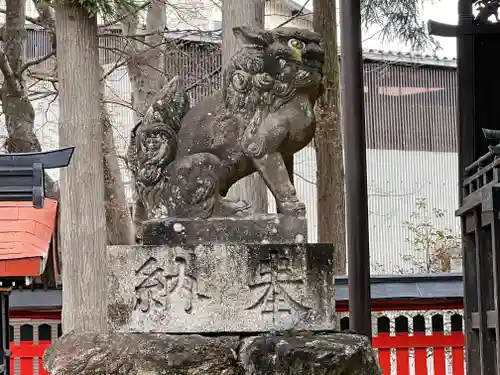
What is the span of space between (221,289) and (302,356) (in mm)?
583

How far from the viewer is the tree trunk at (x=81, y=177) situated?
8.37 meters

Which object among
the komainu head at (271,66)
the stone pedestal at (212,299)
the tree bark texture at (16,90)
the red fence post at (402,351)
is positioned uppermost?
the tree bark texture at (16,90)

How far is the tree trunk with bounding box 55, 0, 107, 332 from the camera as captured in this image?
8367 millimetres

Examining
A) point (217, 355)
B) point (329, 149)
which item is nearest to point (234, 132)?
point (217, 355)

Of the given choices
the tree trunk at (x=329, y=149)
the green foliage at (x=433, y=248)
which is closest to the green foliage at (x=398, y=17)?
the tree trunk at (x=329, y=149)

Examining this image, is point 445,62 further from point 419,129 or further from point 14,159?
point 14,159

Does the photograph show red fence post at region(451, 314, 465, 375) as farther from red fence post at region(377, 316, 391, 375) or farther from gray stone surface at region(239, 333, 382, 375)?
gray stone surface at region(239, 333, 382, 375)

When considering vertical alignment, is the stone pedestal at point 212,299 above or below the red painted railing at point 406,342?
above

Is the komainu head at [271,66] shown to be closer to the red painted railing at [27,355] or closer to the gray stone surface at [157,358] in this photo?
the gray stone surface at [157,358]

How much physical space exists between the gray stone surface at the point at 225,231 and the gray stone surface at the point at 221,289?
0.27 feet

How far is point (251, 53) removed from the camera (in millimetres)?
5152

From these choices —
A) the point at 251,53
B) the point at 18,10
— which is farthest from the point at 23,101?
the point at 251,53

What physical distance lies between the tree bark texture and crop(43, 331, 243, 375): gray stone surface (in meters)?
6.36

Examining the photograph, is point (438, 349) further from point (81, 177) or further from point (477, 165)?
point (81, 177)
